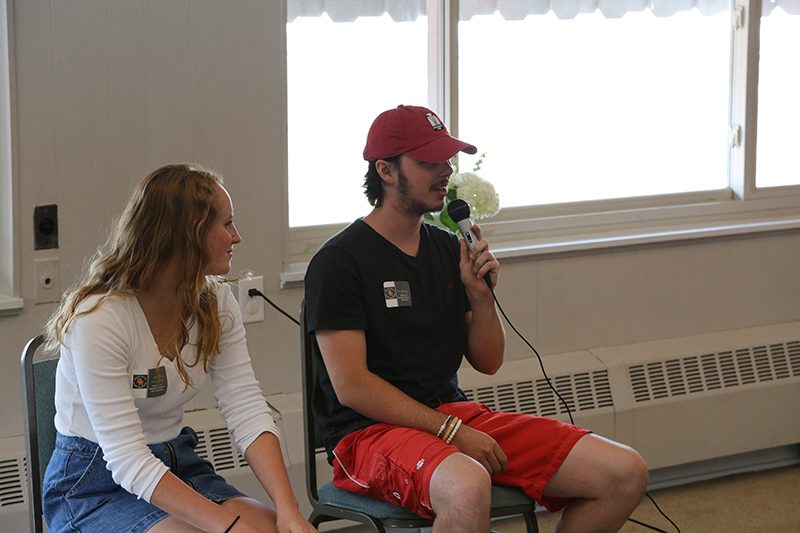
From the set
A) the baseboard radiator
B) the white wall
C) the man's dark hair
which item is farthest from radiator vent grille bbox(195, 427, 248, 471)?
the man's dark hair

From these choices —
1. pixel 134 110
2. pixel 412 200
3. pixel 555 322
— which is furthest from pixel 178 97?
pixel 555 322

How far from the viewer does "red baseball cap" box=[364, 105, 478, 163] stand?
1.92 m

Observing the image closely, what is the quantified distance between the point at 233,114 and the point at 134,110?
30 centimetres

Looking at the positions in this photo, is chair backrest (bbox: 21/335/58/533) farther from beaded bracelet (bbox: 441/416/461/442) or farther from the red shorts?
beaded bracelet (bbox: 441/416/461/442)

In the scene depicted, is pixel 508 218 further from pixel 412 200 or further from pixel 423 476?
pixel 423 476

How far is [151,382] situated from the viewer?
60.3 inches

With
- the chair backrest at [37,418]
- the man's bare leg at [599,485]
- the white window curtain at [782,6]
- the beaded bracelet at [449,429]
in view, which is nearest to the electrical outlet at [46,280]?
the chair backrest at [37,418]

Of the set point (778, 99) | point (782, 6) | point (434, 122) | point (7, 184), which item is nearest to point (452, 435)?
point (434, 122)

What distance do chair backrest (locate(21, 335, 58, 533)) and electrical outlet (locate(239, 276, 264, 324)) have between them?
99 centimetres

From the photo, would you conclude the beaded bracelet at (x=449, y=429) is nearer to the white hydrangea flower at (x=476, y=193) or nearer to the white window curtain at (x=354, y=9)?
the white hydrangea flower at (x=476, y=193)

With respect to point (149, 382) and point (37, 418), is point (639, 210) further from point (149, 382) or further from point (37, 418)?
point (37, 418)

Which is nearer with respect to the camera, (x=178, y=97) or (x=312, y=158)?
(x=178, y=97)

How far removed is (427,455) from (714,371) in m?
1.90

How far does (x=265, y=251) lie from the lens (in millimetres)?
2617
